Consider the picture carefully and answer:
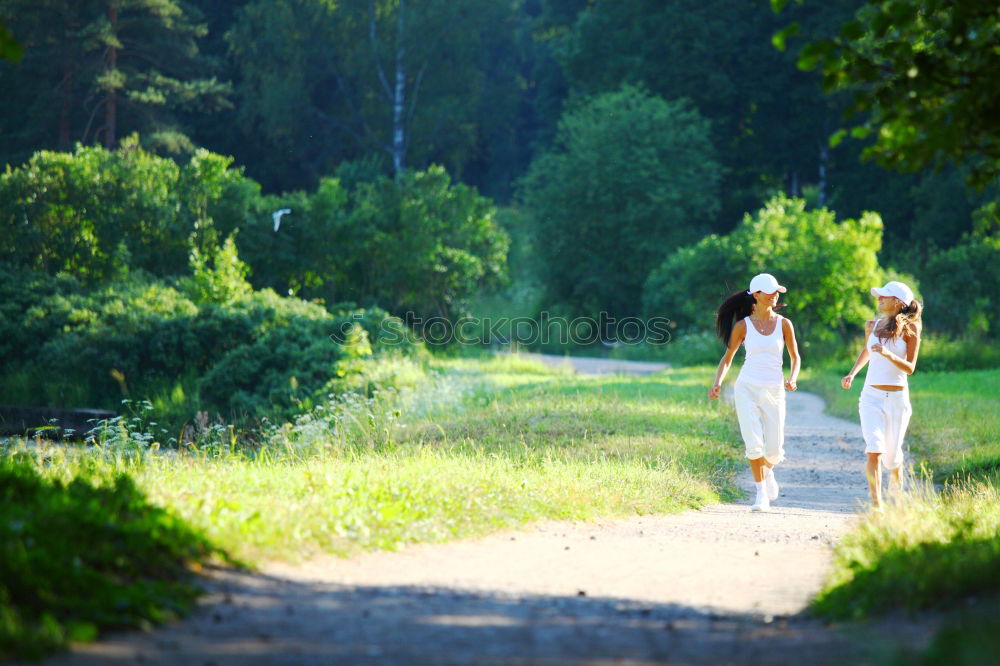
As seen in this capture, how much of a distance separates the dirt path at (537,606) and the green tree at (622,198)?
34.9 m

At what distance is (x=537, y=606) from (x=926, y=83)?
11.4 ft

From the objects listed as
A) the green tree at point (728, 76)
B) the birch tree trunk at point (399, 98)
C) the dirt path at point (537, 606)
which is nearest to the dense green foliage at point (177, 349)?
the dirt path at point (537, 606)

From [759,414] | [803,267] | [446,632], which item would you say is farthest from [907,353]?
[803,267]

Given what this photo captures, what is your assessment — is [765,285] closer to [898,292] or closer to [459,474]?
[898,292]

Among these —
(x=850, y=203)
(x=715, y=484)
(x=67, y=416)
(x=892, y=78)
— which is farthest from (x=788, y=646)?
(x=850, y=203)

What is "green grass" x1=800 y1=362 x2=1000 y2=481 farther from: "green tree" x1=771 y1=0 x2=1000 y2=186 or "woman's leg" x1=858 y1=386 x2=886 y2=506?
"green tree" x1=771 y1=0 x2=1000 y2=186

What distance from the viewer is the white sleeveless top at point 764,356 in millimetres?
9836

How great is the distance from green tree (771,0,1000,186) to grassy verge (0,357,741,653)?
392 centimetres

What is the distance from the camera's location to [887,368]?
9.14 metres

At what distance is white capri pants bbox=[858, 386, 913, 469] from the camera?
29.9 ft

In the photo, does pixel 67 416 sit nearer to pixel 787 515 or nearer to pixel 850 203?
pixel 787 515

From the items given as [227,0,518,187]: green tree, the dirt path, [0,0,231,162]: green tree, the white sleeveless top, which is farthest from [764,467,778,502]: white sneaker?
[227,0,518,187]: green tree

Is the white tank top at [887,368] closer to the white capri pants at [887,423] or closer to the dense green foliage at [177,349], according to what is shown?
the white capri pants at [887,423]

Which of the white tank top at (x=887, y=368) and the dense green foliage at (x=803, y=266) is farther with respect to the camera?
the dense green foliage at (x=803, y=266)
